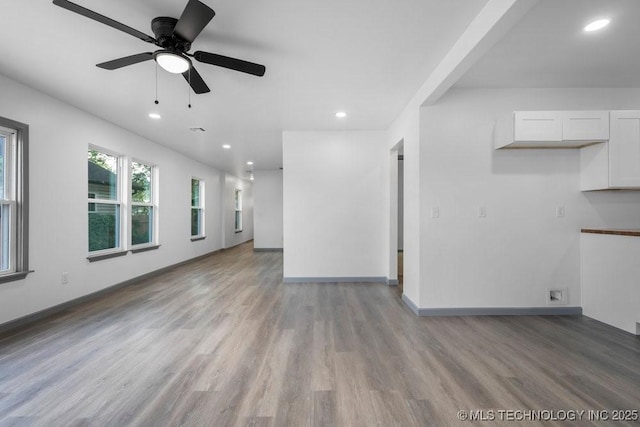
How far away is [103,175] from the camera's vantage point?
407cm

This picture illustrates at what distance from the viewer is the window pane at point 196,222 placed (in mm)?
6823

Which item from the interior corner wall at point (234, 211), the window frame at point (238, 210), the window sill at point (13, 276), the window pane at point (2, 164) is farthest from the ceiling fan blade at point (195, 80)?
the window frame at point (238, 210)

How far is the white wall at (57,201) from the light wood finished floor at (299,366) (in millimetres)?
349

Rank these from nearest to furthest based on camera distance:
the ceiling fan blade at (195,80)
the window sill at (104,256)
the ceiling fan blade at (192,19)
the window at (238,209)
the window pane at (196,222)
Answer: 1. the ceiling fan blade at (192,19)
2. the ceiling fan blade at (195,80)
3. the window sill at (104,256)
4. the window pane at (196,222)
5. the window at (238,209)

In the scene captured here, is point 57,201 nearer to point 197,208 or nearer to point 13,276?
point 13,276

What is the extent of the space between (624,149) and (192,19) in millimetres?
4002

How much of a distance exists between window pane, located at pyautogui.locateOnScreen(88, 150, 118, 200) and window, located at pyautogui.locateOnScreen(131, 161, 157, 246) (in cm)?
34

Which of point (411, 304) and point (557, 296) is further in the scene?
point (411, 304)

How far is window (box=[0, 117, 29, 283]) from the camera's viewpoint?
2.76 meters

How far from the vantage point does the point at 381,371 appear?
1.96 meters

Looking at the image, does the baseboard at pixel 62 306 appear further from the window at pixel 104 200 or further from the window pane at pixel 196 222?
the window pane at pixel 196 222

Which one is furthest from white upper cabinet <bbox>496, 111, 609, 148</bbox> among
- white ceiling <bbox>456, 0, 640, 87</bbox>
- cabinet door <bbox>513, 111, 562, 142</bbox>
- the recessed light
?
the recessed light

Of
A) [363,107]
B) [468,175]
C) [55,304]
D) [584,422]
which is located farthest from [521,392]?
[55,304]

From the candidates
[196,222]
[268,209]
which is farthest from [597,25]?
[268,209]
